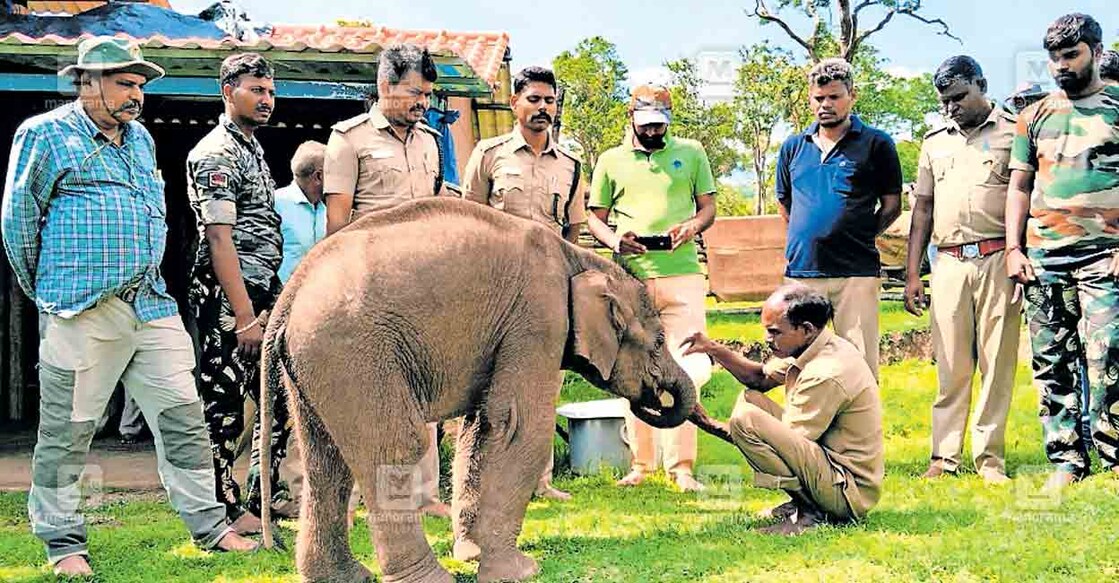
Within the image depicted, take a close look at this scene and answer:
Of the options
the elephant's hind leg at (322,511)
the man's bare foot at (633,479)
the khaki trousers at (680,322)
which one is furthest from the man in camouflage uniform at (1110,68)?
the elephant's hind leg at (322,511)

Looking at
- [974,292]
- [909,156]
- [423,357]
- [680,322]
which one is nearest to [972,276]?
[974,292]

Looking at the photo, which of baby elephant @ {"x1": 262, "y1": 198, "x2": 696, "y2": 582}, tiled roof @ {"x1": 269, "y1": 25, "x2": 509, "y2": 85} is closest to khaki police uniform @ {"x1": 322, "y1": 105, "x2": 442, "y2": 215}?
baby elephant @ {"x1": 262, "y1": 198, "x2": 696, "y2": 582}

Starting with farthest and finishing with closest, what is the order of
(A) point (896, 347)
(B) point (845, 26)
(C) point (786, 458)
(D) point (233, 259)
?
(B) point (845, 26) → (A) point (896, 347) → (D) point (233, 259) → (C) point (786, 458)

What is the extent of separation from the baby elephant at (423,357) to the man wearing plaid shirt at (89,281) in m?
0.94

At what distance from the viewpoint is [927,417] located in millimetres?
9375

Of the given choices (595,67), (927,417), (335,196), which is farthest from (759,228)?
(595,67)

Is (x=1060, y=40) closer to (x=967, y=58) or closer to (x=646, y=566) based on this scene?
(x=967, y=58)

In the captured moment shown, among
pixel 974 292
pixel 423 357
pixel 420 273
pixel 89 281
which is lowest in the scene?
pixel 423 357

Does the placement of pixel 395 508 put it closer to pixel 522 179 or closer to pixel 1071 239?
pixel 522 179

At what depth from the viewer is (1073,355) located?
627cm

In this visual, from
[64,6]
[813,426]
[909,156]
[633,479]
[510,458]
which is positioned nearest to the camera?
[510,458]

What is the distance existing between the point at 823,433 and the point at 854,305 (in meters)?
1.53

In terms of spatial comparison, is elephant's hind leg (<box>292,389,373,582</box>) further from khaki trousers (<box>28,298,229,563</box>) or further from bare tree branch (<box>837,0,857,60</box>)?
bare tree branch (<box>837,0,857,60</box>)

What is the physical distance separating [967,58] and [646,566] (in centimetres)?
360
